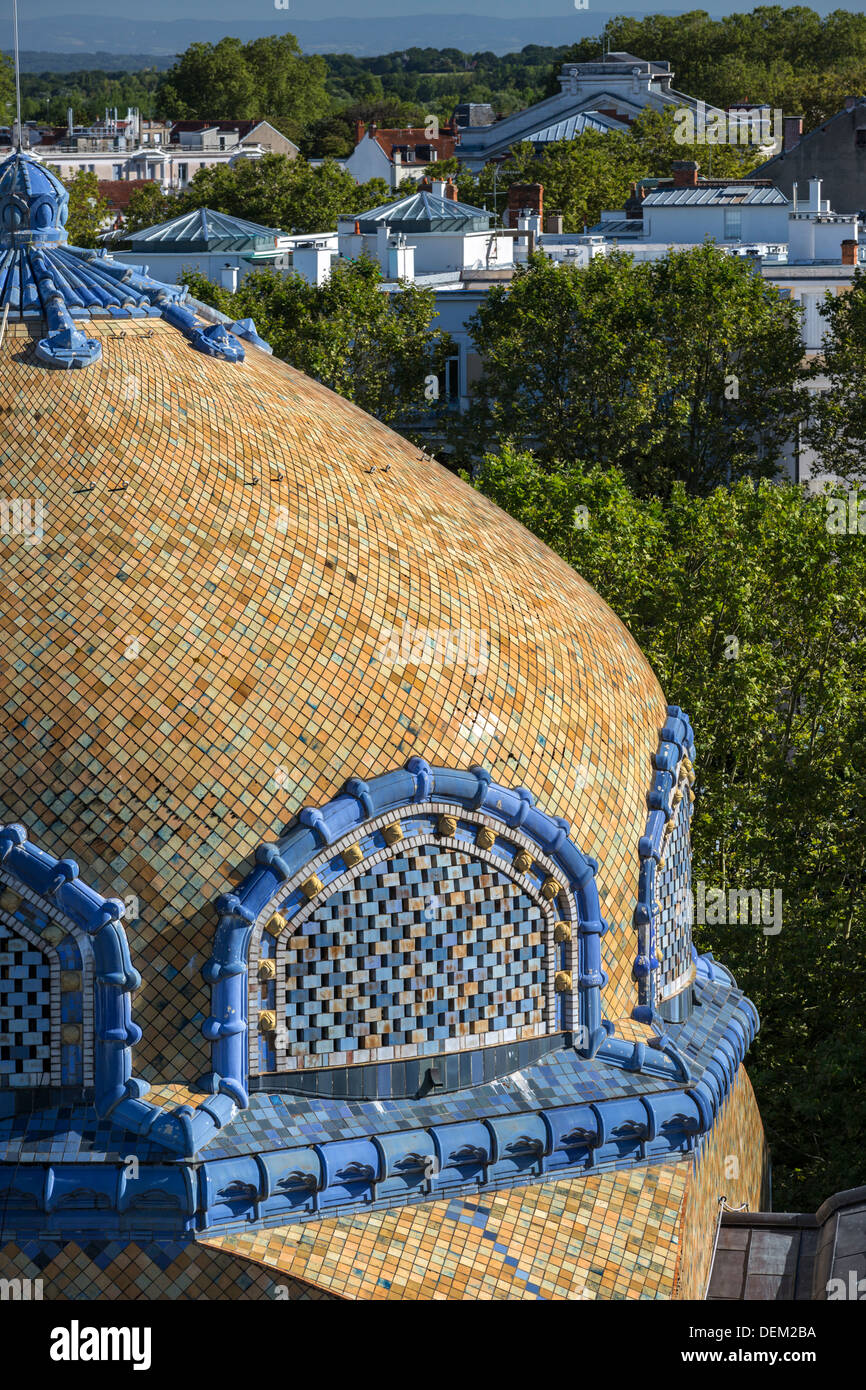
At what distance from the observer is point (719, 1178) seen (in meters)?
18.2

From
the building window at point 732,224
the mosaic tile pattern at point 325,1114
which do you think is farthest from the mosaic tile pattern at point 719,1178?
the building window at point 732,224

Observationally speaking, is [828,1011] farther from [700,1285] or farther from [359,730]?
[359,730]

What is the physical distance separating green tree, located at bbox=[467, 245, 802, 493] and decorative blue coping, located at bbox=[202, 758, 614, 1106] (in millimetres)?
31455

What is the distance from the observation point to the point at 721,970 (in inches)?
794

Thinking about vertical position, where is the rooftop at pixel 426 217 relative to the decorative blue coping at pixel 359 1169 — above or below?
above

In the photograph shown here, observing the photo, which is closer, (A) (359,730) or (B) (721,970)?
(A) (359,730)

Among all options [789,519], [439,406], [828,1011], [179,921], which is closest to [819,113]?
[439,406]

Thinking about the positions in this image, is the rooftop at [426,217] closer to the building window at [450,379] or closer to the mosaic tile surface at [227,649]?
the building window at [450,379]

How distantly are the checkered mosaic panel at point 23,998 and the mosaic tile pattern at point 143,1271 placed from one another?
1.48 meters

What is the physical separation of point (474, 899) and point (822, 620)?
15.4 metres

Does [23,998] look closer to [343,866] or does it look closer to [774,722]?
[343,866]

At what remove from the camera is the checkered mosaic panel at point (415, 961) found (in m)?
15.7
